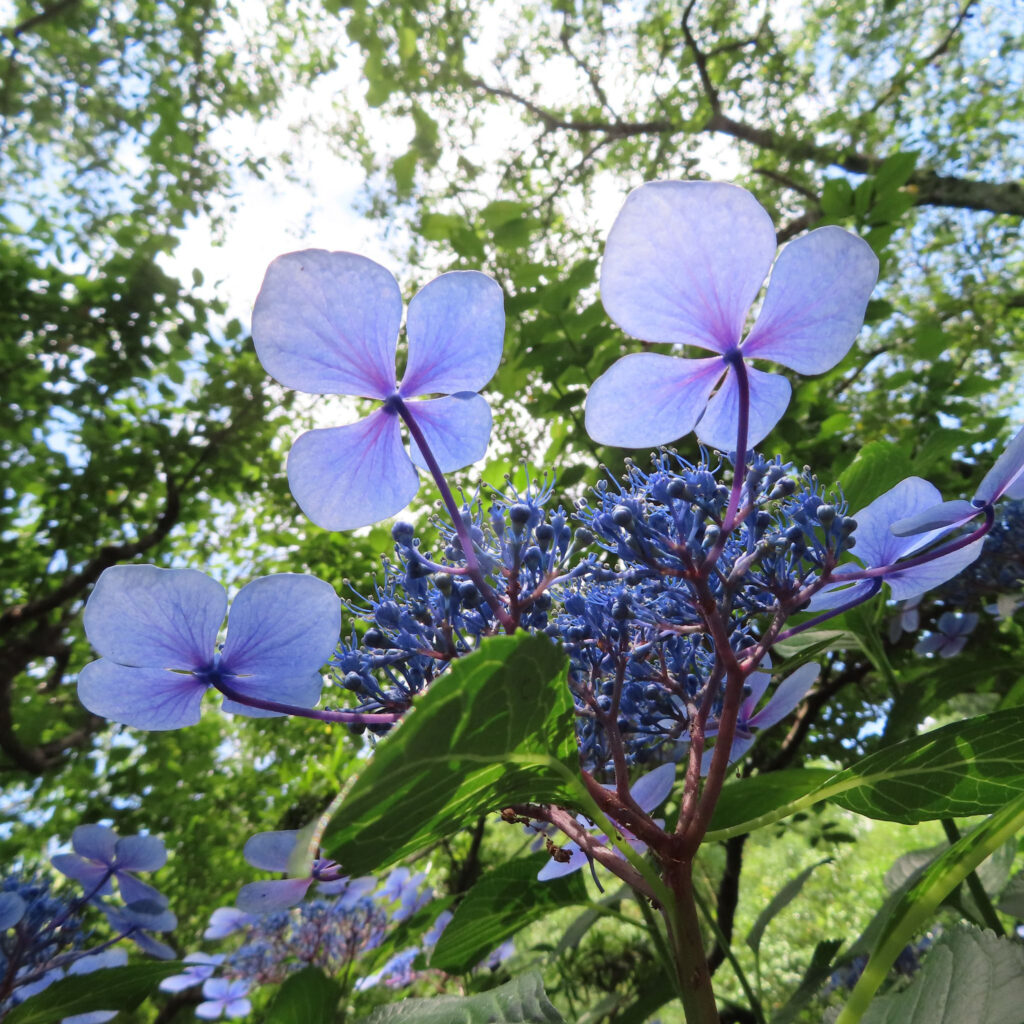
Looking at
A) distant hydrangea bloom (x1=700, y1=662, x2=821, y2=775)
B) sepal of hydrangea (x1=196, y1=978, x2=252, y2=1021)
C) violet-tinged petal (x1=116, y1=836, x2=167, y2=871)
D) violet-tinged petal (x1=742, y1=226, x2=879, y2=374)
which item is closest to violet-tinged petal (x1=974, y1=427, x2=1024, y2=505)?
violet-tinged petal (x1=742, y1=226, x2=879, y2=374)

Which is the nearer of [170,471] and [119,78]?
[170,471]

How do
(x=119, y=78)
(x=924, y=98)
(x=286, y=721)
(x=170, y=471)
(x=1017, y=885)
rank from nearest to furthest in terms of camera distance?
(x=1017, y=885), (x=286, y=721), (x=170, y=471), (x=119, y=78), (x=924, y=98)

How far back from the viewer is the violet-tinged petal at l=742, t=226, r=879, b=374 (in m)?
0.47

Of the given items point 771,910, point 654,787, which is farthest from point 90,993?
point 771,910

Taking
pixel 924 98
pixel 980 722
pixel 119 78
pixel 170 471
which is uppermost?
pixel 119 78

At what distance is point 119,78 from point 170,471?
9.10ft

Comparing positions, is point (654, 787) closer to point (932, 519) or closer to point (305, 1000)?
point (932, 519)

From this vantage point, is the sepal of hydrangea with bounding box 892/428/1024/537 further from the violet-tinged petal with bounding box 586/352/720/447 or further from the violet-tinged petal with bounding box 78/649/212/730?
the violet-tinged petal with bounding box 78/649/212/730

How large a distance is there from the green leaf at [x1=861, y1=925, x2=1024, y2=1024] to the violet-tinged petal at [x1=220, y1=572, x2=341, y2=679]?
1.73ft

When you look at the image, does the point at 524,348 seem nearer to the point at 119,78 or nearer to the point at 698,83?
the point at 698,83

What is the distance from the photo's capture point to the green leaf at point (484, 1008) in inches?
26.0

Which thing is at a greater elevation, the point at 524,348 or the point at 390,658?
the point at 524,348

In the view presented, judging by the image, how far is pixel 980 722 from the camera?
1.58 feet

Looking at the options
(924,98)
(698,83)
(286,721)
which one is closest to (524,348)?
(286,721)
